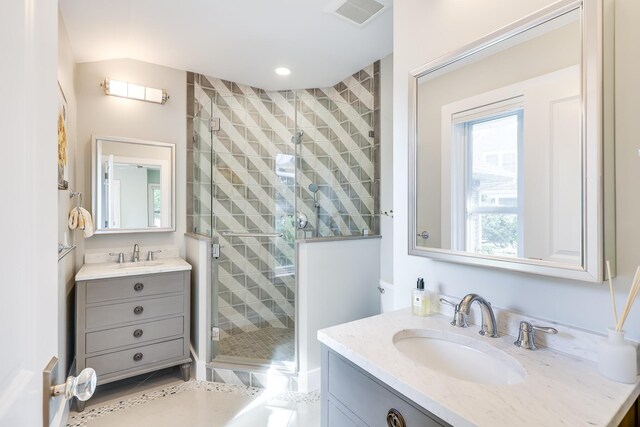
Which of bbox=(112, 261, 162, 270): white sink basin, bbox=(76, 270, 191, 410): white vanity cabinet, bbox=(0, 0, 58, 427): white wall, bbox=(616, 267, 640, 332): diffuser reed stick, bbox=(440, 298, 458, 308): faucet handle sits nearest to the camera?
bbox=(0, 0, 58, 427): white wall

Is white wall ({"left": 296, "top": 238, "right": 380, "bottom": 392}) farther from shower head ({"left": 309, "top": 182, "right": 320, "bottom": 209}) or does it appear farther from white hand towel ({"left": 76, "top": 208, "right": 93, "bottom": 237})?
white hand towel ({"left": 76, "top": 208, "right": 93, "bottom": 237})

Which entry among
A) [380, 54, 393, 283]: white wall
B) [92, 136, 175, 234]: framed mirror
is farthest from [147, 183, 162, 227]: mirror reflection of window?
[380, 54, 393, 283]: white wall

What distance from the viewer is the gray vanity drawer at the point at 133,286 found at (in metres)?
2.18

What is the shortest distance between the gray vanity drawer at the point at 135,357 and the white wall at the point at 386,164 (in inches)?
67.6

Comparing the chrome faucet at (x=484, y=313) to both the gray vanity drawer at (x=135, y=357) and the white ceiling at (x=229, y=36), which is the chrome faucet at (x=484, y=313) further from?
the gray vanity drawer at (x=135, y=357)

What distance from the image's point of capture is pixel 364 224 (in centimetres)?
260

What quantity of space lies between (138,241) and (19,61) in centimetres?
262

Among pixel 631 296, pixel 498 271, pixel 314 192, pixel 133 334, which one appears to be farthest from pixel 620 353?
pixel 133 334

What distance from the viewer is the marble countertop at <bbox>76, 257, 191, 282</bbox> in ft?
7.17

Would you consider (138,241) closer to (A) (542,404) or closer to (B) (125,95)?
(B) (125,95)

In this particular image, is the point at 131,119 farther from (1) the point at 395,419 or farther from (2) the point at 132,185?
(1) the point at 395,419

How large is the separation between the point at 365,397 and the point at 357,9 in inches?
82.0

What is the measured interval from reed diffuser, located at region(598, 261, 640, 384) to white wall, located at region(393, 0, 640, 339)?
83 mm

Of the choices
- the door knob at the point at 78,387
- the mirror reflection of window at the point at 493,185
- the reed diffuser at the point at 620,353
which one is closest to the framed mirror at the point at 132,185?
the door knob at the point at 78,387
